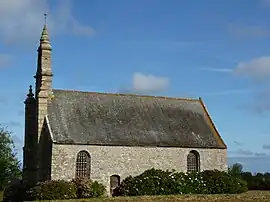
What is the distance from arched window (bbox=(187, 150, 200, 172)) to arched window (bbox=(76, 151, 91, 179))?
9.37 meters

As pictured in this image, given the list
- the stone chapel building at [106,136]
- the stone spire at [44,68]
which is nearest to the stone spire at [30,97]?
the stone chapel building at [106,136]

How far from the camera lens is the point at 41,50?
45031 millimetres

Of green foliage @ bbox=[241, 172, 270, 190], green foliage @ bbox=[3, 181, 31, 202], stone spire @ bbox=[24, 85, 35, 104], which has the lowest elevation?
green foliage @ bbox=[3, 181, 31, 202]

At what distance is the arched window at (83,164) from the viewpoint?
42.2 m

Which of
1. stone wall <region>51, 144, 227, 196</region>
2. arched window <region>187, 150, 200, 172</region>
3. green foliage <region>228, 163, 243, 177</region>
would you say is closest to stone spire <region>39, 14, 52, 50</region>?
stone wall <region>51, 144, 227, 196</region>

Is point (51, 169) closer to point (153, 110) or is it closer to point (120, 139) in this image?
point (120, 139)

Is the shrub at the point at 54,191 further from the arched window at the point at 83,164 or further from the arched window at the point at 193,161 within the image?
the arched window at the point at 193,161

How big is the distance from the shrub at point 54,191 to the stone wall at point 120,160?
4236mm

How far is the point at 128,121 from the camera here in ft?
150

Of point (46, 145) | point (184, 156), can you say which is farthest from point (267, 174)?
point (46, 145)

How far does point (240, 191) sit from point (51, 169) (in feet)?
A: 48.4

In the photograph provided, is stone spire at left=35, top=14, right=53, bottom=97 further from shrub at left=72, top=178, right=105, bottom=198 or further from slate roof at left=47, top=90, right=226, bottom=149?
shrub at left=72, top=178, right=105, bottom=198

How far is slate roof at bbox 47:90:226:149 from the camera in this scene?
43.0 meters

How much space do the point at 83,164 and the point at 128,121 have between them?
5.95 metres
